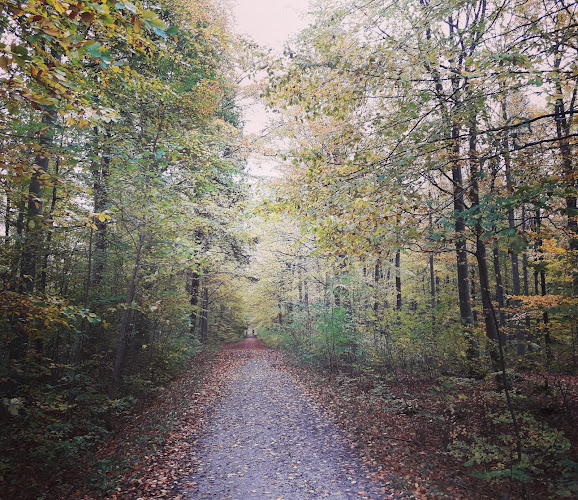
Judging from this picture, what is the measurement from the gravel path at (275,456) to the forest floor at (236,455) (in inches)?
0.6

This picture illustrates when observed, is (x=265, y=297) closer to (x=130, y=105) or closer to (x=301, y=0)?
(x=130, y=105)

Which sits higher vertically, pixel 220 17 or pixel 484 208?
pixel 220 17

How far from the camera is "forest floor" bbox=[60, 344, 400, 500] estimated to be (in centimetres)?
489

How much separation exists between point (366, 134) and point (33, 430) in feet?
27.5

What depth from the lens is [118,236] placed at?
9.78m

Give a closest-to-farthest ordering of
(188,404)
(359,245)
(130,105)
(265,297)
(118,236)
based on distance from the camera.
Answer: (359,245)
(130,105)
(188,404)
(118,236)
(265,297)

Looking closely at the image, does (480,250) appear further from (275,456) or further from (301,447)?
(275,456)

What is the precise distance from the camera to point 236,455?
6.11 metres

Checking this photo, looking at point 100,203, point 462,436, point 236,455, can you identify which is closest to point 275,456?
point 236,455

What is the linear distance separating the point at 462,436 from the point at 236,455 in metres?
4.35

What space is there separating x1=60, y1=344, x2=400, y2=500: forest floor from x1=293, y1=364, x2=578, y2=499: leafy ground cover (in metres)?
0.51

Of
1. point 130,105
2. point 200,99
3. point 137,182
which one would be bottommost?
point 137,182

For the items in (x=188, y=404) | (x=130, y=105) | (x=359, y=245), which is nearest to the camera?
(x=359, y=245)

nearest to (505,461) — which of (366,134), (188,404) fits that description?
(366,134)
